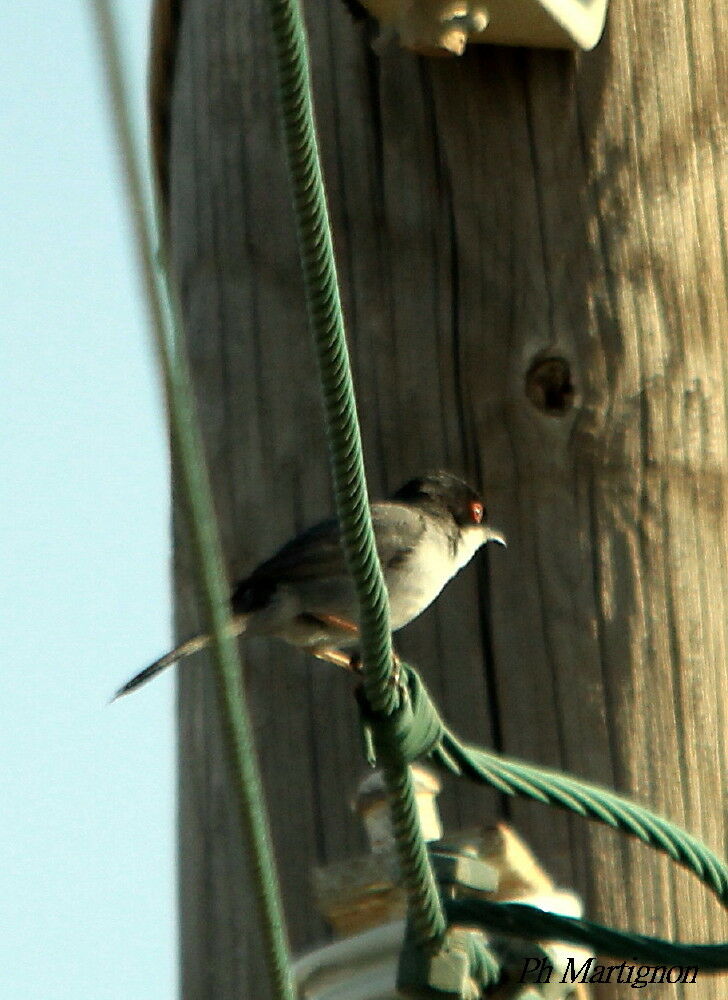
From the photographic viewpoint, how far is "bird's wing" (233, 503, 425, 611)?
4.36 metres

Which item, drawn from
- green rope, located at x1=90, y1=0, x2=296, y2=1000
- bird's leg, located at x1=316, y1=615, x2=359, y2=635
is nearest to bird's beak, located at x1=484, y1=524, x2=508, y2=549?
bird's leg, located at x1=316, y1=615, x2=359, y2=635

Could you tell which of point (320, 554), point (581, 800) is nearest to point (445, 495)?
point (320, 554)

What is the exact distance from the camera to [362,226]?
14.4 feet

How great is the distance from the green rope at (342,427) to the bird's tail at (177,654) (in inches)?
54.6

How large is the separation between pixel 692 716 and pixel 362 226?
61.6 inches

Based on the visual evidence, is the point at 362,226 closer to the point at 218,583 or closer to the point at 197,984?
the point at 197,984

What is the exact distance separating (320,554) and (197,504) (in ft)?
10.2

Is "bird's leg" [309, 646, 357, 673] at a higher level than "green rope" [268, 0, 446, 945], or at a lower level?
lower

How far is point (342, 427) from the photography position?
2.40 m

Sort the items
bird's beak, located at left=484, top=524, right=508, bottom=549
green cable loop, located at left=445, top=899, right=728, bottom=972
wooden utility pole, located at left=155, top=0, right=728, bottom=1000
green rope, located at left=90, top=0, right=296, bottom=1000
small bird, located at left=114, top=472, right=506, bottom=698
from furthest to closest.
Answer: small bird, located at left=114, top=472, right=506, bottom=698 → bird's beak, located at left=484, top=524, right=508, bottom=549 → wooden utility pole, located at left=155, top=0, right=728, bottom=1000 → green cable loop, located at left=445, top=899, right=728, bottom=972 → green rope, located at left=90, top=0, right=296, bottom=1000

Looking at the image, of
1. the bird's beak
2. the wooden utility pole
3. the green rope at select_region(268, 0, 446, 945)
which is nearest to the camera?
the green rope at select_region(268, 0, 446, 945)

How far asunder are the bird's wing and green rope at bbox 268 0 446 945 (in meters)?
1.63

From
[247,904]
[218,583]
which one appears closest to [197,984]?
[247,904]

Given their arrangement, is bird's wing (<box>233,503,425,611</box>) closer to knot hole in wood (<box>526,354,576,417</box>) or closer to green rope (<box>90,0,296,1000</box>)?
knot hole in wood (<box>526,354,576,417</box>)
